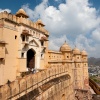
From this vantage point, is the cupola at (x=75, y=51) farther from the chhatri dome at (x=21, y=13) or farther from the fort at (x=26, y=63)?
the chhatri dome at (x=21, y=13)

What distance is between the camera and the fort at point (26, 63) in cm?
1052

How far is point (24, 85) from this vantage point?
1038 cm

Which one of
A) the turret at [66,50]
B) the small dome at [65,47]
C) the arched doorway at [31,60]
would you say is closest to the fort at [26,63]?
the arched doorway at [31,60]

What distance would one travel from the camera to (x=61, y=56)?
80.9ft

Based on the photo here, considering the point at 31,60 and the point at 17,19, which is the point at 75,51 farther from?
the point at 17,19

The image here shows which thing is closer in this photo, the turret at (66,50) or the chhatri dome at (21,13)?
the chhatri dome at (21,13)

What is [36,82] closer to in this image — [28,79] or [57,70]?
[28,79]

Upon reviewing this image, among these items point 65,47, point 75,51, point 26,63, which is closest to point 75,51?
point 75,51

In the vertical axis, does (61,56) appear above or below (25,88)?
above

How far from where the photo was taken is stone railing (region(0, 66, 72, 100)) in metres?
8.34

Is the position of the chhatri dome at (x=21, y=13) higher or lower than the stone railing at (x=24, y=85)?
higher

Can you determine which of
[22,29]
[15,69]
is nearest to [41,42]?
[22,29]

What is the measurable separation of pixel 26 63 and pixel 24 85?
729 cm

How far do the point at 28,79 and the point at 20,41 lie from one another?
6.24 meters
